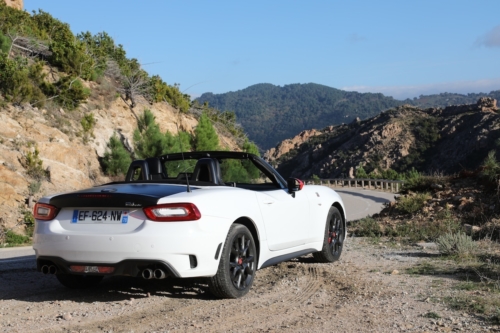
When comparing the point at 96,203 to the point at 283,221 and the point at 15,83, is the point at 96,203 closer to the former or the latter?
the point at 283,221

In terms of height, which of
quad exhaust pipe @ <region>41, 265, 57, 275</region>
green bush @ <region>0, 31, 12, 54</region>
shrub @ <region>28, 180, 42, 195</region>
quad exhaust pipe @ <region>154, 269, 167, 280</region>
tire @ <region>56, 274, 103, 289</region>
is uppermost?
green bush @ <region>0, 31, 12, 54</region>

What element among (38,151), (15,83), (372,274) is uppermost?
(15,83)

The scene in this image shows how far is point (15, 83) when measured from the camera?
26703mm

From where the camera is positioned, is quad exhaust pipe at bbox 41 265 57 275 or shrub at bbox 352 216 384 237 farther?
shrub at bbox 352 216 384 237

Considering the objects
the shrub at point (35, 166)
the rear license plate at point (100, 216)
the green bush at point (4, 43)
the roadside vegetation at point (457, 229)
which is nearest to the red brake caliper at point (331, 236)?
the roadside vegetation at point (457, 229)

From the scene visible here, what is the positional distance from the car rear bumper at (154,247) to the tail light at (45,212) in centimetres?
33

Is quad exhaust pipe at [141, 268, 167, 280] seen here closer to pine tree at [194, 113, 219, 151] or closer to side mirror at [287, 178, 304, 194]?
side mirror at [287, 178, 304, 194]

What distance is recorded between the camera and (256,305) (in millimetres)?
6160

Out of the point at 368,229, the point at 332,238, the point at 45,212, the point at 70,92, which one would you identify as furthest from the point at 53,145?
the point at 45,212

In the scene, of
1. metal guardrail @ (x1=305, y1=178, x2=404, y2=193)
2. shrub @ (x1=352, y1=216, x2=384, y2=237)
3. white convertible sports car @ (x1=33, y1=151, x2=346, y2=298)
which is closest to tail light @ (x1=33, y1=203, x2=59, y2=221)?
white convertible sports car @ (x1=33, y1=151, x2=346, y2=298)

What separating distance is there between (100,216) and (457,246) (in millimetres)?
5479

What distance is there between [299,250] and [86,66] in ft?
90.7

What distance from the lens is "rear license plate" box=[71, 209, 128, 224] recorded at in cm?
614

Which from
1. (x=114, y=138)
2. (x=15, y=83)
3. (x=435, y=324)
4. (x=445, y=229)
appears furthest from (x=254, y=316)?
(x=114, y=138)
